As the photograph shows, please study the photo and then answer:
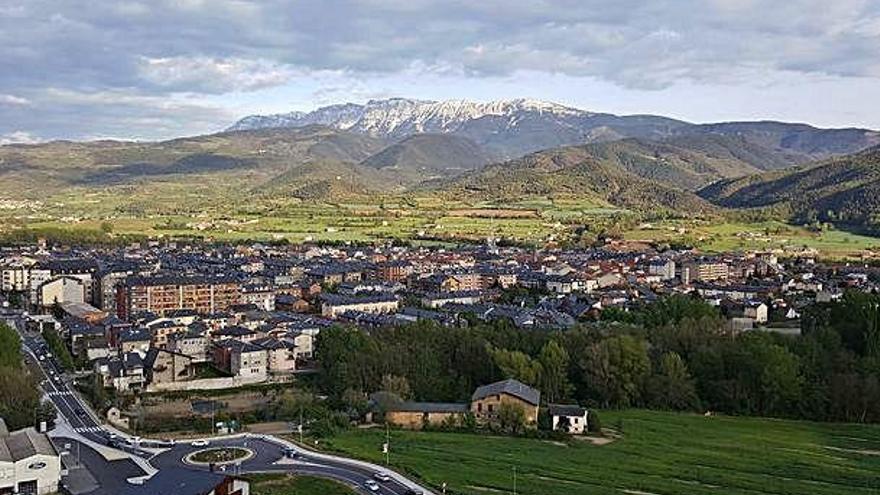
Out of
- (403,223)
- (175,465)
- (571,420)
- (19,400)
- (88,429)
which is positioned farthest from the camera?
(403,223)

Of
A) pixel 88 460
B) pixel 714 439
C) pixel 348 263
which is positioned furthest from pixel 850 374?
pixel 348 263

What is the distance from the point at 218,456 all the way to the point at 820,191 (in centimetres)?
12529

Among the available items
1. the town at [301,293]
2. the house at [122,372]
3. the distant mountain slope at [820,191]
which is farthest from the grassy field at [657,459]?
the distant mountain slope at [820,191]

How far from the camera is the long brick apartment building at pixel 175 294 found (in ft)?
175

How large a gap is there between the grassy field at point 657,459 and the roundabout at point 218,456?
98.1 inches

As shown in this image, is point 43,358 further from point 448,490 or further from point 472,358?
point 448,490

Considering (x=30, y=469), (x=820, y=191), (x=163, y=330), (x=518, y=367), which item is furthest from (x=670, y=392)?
(x=820, y=191)

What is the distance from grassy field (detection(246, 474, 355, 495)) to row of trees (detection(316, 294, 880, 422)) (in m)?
8.56

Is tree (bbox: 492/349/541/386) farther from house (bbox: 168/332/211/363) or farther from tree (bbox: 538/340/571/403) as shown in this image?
house (bbox: 168/332/211/363)

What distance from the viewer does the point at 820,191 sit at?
436ft

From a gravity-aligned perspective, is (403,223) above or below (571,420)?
above

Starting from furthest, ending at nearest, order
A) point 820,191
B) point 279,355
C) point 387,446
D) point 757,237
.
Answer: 1. point 820,191
2. point 757,237
3. point 279,355
4. point 387,446

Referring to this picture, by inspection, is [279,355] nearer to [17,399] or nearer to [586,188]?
[17,399]

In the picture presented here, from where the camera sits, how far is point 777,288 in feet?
201
